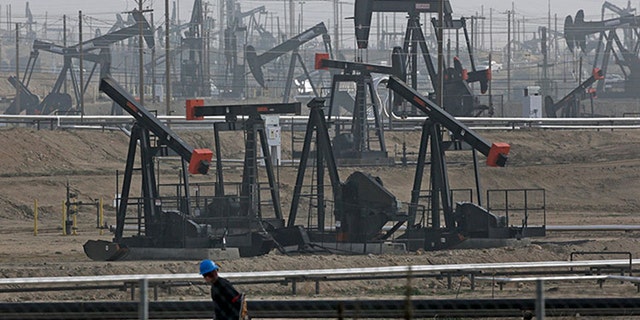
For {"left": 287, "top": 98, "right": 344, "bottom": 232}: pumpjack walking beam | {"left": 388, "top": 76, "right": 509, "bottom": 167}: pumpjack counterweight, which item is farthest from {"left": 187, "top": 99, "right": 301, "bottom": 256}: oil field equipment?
{"left": 388, "top": 76, "right": 509, "bottom": 167}: pumpjack counterweight

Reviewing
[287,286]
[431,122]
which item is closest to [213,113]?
[431,122]

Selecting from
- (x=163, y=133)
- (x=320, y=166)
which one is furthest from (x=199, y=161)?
(x=320, y=166)

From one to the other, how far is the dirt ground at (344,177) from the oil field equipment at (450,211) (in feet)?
2.44

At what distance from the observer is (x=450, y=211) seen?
26547mm

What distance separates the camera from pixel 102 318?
12.0 metres

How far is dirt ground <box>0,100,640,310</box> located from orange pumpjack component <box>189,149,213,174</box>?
1958 millimetres

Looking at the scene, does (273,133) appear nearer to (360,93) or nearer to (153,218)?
(360,93)

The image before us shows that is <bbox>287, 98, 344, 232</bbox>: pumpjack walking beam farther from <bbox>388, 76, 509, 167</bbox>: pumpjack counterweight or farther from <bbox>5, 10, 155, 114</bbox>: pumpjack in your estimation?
<bbox>5, 10, 155, 114</bbox>: pumpjack

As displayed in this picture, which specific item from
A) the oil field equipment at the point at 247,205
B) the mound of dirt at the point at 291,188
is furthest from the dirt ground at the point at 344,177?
the oil field equipment at the point at 247,205

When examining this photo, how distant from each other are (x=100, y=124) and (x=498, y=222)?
27.3 meters

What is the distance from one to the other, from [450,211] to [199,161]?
16.6 ft

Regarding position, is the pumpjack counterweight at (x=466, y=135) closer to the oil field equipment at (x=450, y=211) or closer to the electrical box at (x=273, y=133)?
the oil field equipment at (x=450, y=211)

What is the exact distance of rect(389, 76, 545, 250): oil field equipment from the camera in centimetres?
2636

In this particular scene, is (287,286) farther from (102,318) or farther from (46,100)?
(46,100)
